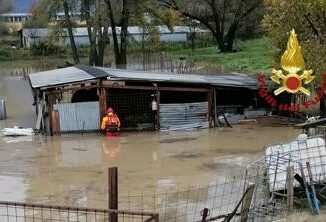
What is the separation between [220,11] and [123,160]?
45110 millimetres

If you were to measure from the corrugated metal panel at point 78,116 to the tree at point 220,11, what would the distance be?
34925mm

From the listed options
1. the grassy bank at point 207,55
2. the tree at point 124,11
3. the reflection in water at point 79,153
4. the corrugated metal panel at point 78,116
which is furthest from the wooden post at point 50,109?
the tree at point 124,11

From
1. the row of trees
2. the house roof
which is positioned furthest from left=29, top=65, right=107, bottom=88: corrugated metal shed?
the row of trees

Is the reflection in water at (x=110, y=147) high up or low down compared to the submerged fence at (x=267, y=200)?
down

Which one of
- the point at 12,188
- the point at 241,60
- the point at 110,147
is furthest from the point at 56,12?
the point at 12,188

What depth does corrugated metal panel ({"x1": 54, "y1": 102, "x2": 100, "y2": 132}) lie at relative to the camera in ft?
76.3

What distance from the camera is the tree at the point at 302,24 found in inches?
890

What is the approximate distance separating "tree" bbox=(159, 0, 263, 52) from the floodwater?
35.5 meters

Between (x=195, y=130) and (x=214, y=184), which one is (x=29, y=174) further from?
(x=195, y=130)

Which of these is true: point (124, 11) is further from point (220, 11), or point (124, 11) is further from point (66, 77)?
point (66, 77)

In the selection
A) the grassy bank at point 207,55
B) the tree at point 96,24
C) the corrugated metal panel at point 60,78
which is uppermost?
the tree at point 96,24

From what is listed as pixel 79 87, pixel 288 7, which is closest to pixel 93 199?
pixel 79 87

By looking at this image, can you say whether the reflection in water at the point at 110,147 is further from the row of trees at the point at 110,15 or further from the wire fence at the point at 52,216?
the row of trees at the point at 110,15

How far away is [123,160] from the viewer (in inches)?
715
